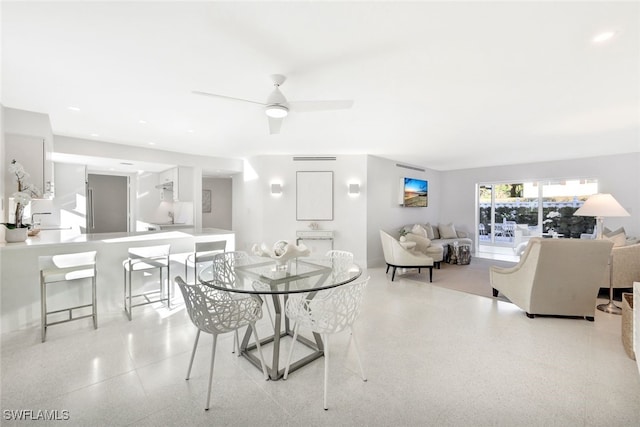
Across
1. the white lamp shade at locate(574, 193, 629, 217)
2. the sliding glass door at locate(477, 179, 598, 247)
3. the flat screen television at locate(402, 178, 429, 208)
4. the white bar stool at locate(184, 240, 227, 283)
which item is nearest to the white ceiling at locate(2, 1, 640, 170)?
the white lamp shade at locate(574, 193, 629, 217)

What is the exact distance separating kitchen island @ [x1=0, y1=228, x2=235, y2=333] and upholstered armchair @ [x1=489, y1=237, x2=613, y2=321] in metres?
4.73

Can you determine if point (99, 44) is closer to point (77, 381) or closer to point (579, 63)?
point (77, 381)

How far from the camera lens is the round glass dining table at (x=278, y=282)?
6.75 ft

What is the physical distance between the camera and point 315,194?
6.32 metres

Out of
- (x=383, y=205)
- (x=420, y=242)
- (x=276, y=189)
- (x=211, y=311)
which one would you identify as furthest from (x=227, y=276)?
(x=383, y=205)

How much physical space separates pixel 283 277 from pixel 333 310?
1.69 ft

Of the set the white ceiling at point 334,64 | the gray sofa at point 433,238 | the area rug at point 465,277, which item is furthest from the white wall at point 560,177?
the white ceiling at point 334,64

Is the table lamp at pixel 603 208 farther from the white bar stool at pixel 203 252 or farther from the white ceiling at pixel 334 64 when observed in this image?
the white bar stool at pixel 203 252

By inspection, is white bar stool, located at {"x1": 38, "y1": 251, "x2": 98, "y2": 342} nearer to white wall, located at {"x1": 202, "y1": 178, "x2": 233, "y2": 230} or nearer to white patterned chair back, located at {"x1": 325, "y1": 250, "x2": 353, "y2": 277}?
white patterned chair back, located at {"x1": 325, "y1": 250, "x2": 353, "y2": 277}

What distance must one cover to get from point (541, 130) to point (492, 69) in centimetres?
266

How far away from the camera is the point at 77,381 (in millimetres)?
2102

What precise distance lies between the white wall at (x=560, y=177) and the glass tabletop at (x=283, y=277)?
23.2 feet

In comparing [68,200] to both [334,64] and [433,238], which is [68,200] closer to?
[334,64]

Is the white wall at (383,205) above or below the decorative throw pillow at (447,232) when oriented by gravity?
above
